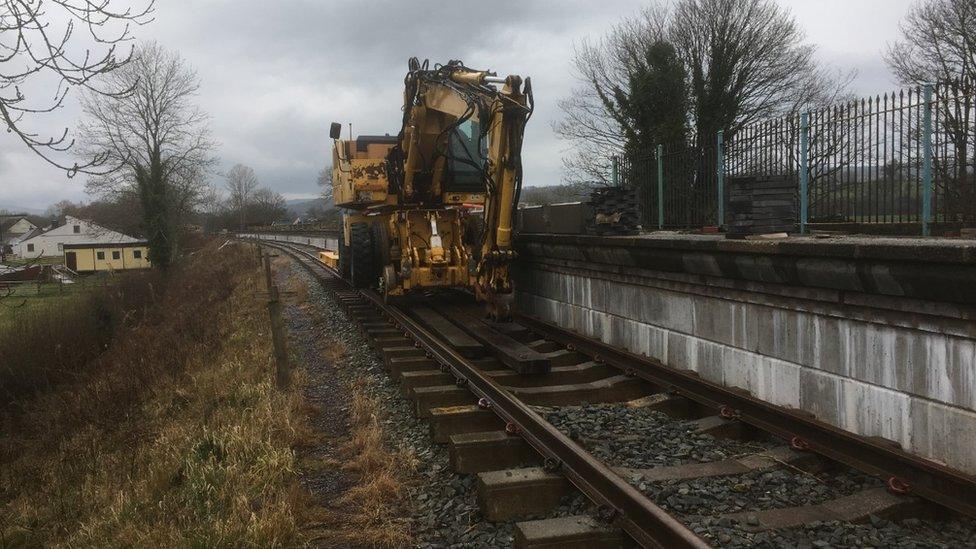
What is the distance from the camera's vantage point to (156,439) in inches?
298

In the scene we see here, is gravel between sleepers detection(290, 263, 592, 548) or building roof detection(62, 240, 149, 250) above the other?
building roof detection(62, 240, 149, 250)

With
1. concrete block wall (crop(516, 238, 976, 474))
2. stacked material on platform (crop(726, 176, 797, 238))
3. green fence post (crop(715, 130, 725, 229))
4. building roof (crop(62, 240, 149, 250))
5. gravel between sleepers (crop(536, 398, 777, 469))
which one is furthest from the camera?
building roof (crop(62, 240, 149, 250))

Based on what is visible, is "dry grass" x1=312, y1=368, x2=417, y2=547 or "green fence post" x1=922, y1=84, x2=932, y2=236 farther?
"green fence post" x1=922, y1=84, x2=932, y2=236

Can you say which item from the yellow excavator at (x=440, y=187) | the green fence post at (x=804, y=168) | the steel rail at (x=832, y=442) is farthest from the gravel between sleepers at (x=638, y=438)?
the green fence post at (x=804, y=168)

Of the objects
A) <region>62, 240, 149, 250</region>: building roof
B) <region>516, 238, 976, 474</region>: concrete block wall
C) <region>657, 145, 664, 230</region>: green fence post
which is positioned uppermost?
<region>657, 145, 664, 230</region>: green fence post

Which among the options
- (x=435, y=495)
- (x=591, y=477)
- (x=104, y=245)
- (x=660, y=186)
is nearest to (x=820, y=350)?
(x=591, y=477)

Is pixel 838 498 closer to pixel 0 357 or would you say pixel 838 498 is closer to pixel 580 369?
pixel 580 369

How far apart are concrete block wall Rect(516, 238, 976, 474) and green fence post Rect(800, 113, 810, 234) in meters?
2.58

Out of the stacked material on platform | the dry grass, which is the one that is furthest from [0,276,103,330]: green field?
the stacked material on platform

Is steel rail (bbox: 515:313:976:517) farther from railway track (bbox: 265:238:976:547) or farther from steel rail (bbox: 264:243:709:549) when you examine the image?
steel rail (bbox: 264:243:709:549)

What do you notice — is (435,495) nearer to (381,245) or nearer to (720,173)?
(720,173)

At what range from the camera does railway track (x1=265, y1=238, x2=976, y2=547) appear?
140 inches

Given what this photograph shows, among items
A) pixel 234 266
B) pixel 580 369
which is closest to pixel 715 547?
pixel 580 369

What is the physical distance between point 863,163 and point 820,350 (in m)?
4.01
